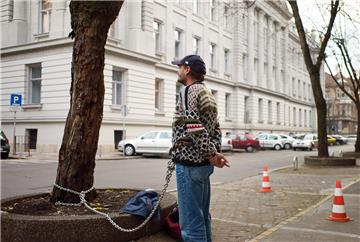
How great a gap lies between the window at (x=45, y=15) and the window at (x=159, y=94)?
9480 millimetres

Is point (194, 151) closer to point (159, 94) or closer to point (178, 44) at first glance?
point (159, 94)

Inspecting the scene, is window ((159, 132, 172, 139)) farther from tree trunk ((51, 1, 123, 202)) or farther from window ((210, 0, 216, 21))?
window ((210, 0, 216, 21))

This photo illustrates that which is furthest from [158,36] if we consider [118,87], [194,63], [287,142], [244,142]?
[194,63]

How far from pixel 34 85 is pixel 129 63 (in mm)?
6807

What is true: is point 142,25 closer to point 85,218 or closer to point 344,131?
point 85,218

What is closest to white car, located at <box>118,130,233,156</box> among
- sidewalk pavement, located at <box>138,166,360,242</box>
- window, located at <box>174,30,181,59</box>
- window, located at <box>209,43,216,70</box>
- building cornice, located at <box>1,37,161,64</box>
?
building cornice, located at <box>1,37,161,64</box>

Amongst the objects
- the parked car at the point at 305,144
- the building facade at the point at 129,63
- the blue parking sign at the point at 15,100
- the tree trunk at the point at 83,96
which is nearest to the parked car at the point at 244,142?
the building facade at the point at 129,63

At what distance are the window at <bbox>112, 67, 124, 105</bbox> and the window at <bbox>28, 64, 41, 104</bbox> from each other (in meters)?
5.20

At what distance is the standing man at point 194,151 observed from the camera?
3896 millimetres

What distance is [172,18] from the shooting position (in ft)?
120

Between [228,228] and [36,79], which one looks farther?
[36,79]

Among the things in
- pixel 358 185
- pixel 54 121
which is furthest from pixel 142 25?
pixel 358 185

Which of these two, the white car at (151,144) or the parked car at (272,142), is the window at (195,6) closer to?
the parked car at (272,142)

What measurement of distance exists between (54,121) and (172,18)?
48.8 ft
